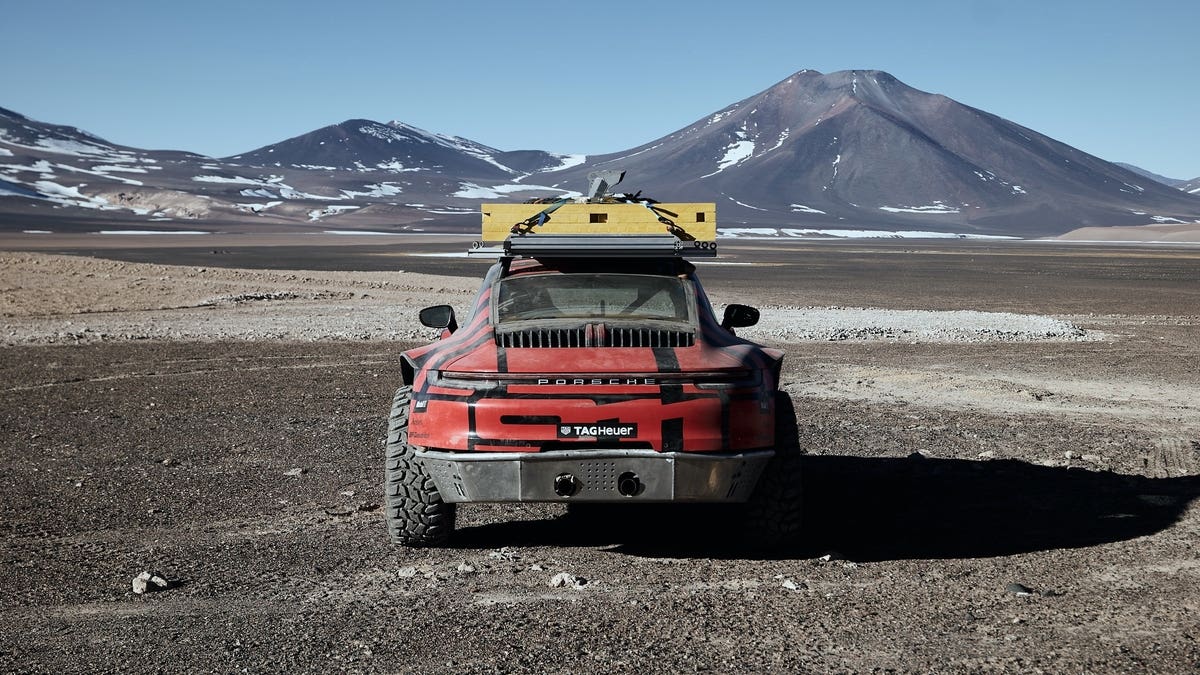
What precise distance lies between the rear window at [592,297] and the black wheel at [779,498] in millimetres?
902

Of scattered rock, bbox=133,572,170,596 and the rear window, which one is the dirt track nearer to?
scattered rock, bbox=133,572,170,596

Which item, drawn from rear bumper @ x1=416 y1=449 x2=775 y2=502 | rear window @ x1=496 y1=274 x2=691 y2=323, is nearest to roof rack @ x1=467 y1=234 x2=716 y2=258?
rear window @ x1=496 y1=274 x2=691 y2=323

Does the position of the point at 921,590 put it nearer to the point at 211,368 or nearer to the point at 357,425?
the point at 357,425

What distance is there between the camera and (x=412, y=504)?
23.8 feet

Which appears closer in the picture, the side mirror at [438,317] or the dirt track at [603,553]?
the dirt track at [603,553]

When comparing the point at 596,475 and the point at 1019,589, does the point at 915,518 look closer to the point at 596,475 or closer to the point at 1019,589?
the point at 1019,589

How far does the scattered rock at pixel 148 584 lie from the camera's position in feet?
21.2

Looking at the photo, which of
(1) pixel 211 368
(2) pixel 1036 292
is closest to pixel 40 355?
(1) pixel 211 368

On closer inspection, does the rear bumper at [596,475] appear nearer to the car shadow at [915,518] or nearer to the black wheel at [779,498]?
the black wheel at [779,498]

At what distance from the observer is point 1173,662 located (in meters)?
5.36

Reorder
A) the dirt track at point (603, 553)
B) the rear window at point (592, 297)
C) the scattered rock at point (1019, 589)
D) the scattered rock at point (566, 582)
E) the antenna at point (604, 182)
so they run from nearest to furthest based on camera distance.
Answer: the dirt track at point (603, 553) → the scattered rock at point (1019, 589) → the scattered rock at point (566, 582) → the rear window at point (592, 297) → the antenna at point (604, 182)

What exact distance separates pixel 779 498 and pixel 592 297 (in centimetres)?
161

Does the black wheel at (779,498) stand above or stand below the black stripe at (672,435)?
below

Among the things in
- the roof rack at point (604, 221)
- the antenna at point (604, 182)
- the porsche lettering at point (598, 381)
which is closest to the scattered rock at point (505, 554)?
the porsche lettering at point (598, 381)
